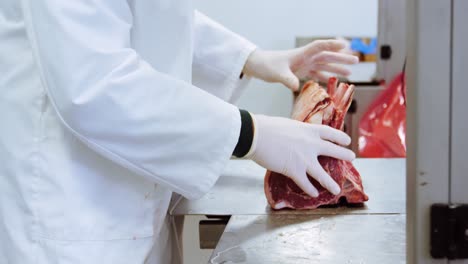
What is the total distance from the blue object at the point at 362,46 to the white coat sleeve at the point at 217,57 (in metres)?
1.90

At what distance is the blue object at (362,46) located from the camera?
318 centimetres

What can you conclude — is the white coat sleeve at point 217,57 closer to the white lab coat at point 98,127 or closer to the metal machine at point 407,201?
the metal machine at point 407,201

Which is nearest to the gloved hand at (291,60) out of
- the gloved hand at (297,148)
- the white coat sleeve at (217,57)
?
the white coat sleeve at (217,57)

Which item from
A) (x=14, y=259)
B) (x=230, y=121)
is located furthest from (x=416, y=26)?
(x=14, y=259)

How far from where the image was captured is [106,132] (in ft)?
2.80

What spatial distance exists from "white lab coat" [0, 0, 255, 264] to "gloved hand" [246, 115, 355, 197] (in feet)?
0.30

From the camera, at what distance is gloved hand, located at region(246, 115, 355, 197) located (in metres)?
1.00

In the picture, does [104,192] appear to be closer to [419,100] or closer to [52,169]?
[52,169]

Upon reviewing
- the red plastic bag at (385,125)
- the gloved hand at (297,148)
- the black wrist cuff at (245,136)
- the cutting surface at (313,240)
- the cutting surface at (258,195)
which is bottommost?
the red plastic bag at (385,125)

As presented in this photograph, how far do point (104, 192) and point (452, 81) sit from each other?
0.55m

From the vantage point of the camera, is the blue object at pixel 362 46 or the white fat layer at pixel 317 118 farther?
the blue object at pixel 362 46

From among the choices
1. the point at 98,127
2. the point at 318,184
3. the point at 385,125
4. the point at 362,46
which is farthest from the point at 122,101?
the point at 362,46

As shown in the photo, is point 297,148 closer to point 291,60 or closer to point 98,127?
point 98,127

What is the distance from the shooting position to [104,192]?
3.09ft
